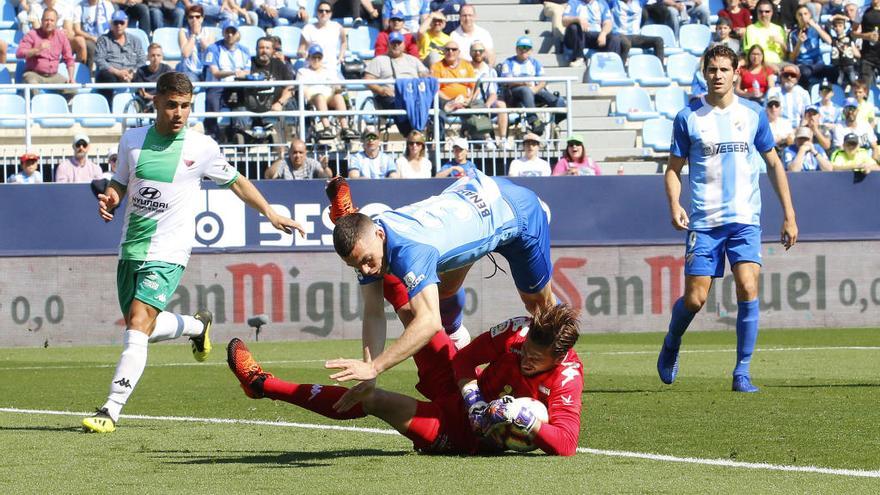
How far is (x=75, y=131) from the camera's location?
20656 mm

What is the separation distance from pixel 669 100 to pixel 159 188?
14595 millimetres

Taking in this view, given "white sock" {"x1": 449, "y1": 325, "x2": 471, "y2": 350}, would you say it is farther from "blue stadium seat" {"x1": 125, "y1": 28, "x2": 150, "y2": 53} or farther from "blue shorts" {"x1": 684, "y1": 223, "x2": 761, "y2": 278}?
"blue stadium seat" {"x1": 125, "y1": 28, "x2": 150, "y2": 53}

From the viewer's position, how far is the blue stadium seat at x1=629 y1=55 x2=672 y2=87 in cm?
2342

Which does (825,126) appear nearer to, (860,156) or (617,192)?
(860,156)

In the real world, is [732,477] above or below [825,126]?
below

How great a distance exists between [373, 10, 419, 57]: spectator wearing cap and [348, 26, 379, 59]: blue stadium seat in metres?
0.99

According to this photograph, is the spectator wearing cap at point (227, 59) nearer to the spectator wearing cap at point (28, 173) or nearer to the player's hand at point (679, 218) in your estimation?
the spectator wearing cap at point (28, 173)

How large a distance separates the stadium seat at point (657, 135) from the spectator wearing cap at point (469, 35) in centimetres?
246

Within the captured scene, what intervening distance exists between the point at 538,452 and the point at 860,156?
45.8ft

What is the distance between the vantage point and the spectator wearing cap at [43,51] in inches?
819

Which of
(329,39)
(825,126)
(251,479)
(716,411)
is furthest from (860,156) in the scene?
(251,479)

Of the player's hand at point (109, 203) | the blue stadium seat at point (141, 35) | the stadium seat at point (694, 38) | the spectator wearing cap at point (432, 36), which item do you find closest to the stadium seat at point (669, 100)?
the stadium seat at point (694, 38)

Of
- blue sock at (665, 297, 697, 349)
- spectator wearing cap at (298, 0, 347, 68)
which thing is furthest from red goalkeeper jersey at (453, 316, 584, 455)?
spectator wearing cap at (298, 0, 347, 68)

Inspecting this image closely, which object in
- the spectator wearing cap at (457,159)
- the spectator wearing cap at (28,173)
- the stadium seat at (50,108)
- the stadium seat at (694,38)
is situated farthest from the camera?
the stadium seat at (694,38)
